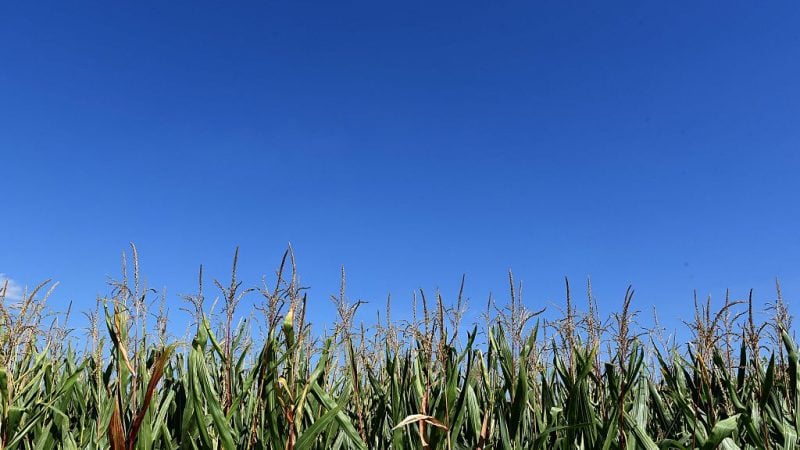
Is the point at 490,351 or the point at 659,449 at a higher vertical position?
the point at 490,351

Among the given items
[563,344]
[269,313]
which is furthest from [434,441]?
[563,344]

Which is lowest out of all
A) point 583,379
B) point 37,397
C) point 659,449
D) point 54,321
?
point 659,449

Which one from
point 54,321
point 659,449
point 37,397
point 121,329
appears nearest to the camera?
point 121,329

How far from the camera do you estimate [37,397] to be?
3307 millimetres

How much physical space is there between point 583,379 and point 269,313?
1.36 m

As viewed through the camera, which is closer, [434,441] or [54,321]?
[434,441]

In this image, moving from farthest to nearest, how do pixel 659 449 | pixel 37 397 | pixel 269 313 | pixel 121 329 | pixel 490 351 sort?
1. pixel 37 397
2. pixel 490 351
3. pixel 659 449
4. pixel 269 313
5. pixel 121 329

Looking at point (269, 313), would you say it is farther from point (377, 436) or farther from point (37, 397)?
point (37, 397)

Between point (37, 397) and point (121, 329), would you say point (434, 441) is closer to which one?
point (121, 329)

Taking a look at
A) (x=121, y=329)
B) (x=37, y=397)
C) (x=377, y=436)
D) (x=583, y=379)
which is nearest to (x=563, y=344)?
(x=583, y=379)

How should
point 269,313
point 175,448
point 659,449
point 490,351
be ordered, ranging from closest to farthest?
point 269,313 < point 659,449 < point 175,448 < point 490,351

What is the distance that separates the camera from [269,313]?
2129mm

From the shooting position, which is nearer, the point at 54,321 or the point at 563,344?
the point at 563,344

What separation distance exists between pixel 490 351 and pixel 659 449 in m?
0.89
